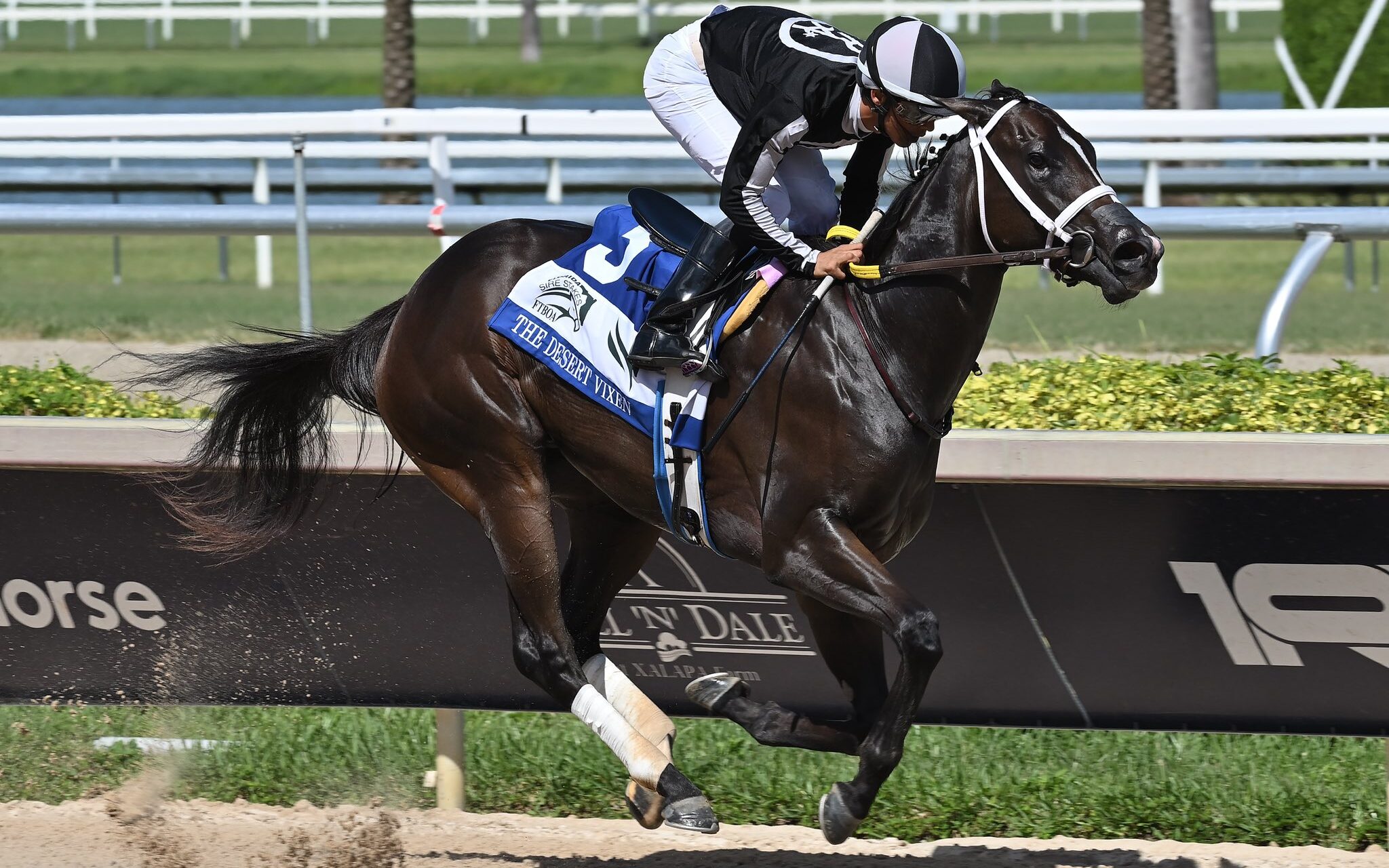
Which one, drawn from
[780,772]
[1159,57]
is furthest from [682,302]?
[1159,57]

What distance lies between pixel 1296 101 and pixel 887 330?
51.3 ft

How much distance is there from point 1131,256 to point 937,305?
1.58 ft

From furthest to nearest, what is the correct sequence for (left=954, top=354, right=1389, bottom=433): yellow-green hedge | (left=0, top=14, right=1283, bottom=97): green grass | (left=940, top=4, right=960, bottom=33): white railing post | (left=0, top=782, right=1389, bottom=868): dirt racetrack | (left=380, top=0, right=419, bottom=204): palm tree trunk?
1. (left=940, top=4, right=960, bottom=33): white railing post
2. (left=0, top=14, right=1283, bottom=97): green grass
3. (left=380, top=0, right=419, bottom=204): palm tree trunk
4. (left=954, top=354, right=1389, bottom=433): yellow-green hedge
5. (left=0, top=782, right=1389, bottom=868): dirt racetrack

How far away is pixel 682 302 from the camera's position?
13.0 ft

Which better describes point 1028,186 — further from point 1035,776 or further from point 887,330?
point 1035,776

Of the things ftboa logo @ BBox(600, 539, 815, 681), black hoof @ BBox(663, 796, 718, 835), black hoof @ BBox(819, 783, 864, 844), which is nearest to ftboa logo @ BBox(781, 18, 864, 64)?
ftboa logo @ BBox(600, 539, 815, 681)

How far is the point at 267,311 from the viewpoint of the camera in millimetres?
9914

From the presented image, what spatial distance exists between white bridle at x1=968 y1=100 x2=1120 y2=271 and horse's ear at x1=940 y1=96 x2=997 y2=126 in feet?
0.04

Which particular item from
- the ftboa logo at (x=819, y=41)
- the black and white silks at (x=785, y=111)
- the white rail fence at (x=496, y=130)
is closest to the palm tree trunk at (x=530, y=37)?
the white rail fence at (x=496, y=130)

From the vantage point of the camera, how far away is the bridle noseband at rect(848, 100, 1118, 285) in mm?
3449

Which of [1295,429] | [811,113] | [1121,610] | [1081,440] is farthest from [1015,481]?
[811,113]

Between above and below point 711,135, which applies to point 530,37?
below

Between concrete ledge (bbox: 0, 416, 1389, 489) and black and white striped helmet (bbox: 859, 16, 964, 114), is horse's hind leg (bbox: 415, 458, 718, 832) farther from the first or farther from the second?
black and white striped helmet (bbox: 859, 16, 964, 114)

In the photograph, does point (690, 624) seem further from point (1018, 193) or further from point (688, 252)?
point (1018, 193)
